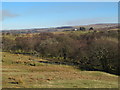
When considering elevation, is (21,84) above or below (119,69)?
above

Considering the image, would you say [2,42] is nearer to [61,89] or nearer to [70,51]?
[70,51]

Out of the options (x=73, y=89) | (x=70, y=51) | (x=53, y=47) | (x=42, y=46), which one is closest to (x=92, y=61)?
(x=70, y=51)

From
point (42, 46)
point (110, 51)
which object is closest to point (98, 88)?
point (110, 51)

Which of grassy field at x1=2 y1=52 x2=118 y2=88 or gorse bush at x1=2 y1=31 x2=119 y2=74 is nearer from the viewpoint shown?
grassy field at x1=2 y1=52 x2=118 y2=88

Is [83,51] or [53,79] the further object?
Result: [83,51]

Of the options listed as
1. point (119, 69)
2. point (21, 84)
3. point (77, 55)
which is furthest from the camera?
point (77, 55)

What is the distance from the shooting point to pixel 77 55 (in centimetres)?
5647

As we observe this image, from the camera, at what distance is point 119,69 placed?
39156 mm

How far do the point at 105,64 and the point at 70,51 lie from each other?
18495 mm

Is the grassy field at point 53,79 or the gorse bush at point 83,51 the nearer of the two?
the grassy field at point 53,79

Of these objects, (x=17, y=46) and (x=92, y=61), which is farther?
(x=17, y=46)

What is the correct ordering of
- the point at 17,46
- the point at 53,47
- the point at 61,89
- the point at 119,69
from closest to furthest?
1. the point at 61,89
2. the point at 119,69
3. the point at 53,47
4. the point at 17,46

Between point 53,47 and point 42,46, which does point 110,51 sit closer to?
point 53,47

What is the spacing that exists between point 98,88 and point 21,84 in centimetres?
669
